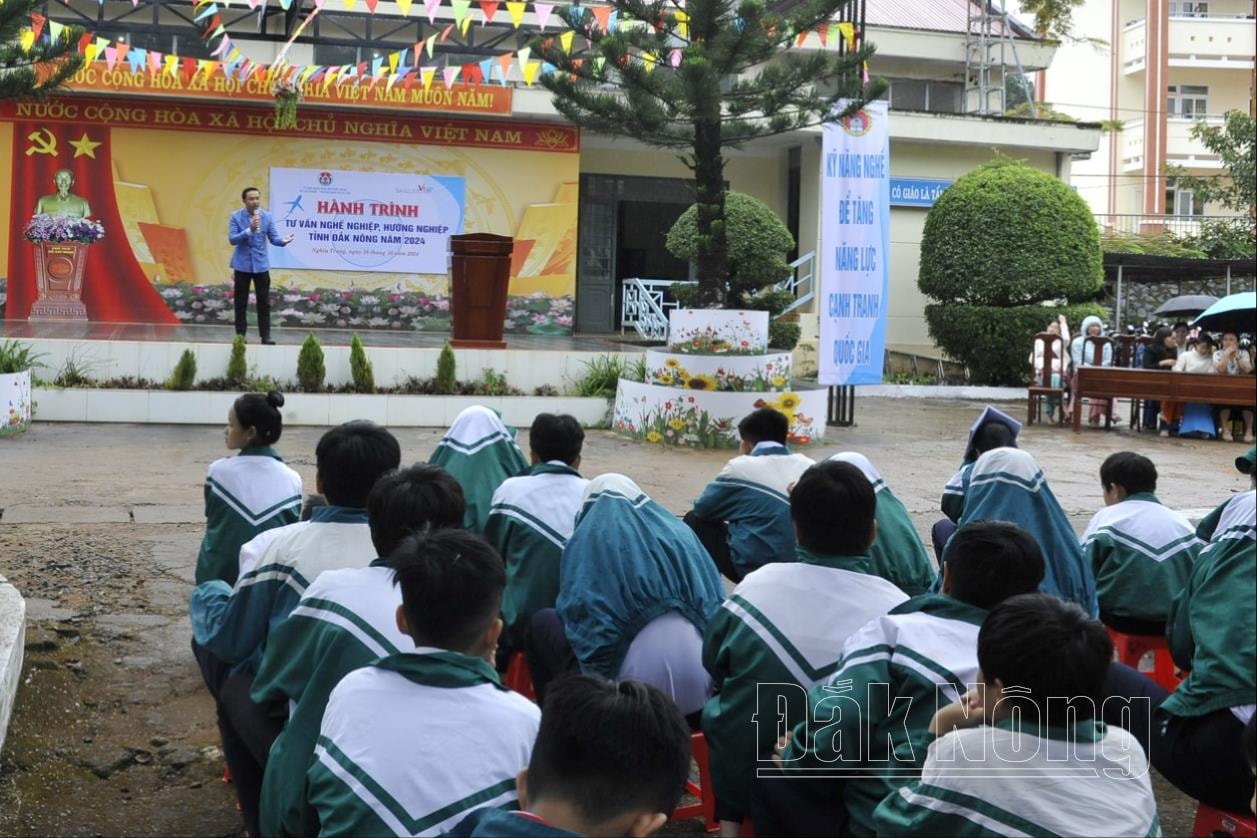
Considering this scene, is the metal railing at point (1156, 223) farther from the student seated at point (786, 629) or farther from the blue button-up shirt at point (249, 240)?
the student seated at point (786, 629)

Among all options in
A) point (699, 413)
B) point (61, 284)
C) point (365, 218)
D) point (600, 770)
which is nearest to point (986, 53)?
point (365, 218)

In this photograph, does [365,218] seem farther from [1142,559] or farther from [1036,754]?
[1036,754]

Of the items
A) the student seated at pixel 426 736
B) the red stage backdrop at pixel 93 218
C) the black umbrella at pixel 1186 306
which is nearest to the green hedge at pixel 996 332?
the black umbrella at pixel 1186 306

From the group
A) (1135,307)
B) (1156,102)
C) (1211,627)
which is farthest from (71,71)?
(1156,102)

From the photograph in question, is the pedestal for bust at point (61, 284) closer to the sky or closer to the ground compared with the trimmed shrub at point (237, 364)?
closer to the sky

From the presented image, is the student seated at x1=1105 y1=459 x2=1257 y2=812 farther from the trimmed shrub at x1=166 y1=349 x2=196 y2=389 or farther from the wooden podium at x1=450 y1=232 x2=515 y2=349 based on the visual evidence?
the wooden podium at x1=450 y1=232 x2=515 y2=349

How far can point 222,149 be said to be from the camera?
16375 millimetres

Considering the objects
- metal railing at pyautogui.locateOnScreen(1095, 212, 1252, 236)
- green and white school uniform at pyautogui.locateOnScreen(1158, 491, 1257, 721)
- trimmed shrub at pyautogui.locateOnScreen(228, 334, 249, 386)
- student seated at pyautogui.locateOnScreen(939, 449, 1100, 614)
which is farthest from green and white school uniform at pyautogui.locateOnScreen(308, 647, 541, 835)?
metal railing at pyautogui.locateOnScreen(1095, 212, 1252, 236)

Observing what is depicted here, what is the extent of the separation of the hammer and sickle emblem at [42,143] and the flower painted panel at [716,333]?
895 cm

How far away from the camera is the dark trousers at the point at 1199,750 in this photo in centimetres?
265

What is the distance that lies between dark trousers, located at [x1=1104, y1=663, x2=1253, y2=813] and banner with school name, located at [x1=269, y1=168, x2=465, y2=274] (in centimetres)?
1470

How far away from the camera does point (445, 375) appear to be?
11.8 meters

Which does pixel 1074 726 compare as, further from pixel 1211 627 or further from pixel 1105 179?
pixel 1105 179

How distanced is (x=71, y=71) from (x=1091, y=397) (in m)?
9.68
